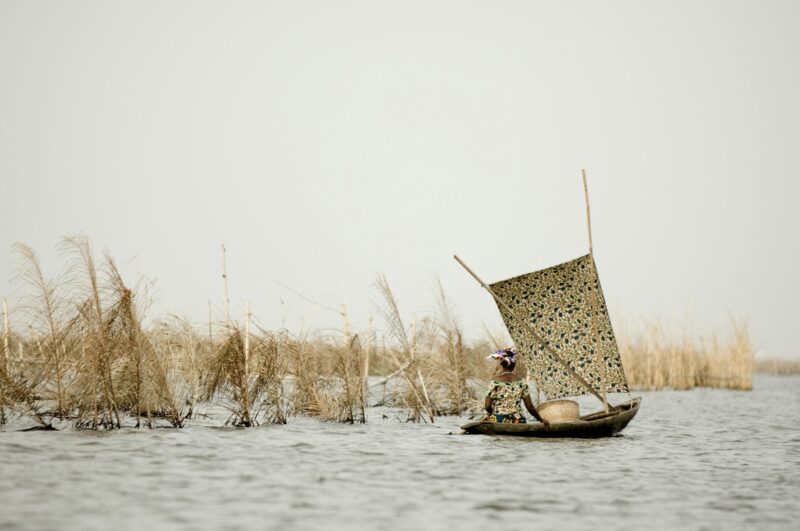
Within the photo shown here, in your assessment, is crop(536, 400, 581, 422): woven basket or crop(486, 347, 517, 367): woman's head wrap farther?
crop(536, 400, 581, 422): woven basket

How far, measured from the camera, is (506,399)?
13875mm

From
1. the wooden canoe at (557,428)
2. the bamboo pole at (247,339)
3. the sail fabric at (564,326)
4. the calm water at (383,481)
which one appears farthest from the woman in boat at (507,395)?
the bamboo pole at (247,339)

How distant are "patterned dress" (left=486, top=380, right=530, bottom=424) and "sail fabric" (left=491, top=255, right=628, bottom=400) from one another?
3.54 feet

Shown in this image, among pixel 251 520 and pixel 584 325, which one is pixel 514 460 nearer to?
pixel 584 325

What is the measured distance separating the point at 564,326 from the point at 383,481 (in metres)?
5.80

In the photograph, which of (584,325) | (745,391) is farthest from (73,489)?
(745,391)

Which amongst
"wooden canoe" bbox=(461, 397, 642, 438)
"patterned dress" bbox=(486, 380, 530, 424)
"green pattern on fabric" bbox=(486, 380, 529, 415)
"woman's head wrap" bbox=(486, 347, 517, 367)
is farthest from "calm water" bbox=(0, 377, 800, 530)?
"woman's head wrap" bbox=(486, 347, 517, 367)

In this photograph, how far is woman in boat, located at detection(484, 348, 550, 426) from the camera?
13727mm

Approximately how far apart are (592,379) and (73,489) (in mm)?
9189

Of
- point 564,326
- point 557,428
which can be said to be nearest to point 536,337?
point 564,326

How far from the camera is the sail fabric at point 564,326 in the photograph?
14.2m

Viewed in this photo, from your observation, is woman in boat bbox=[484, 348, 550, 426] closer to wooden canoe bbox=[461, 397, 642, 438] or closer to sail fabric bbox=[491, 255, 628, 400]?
wooden canoe bbox=[461, 397, 642, 438]

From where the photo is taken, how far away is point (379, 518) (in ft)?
25.7

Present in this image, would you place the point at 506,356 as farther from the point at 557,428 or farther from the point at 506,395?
the point at 557,428
